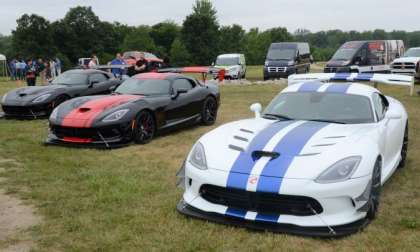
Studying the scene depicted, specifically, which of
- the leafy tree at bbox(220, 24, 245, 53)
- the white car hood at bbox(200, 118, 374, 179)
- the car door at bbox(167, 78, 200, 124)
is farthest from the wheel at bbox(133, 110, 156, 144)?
the leafy tree at bbox(220, 24, 245, 53)

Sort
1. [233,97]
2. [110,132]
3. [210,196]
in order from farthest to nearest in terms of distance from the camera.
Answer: [233,97], [110,132], [210,196]

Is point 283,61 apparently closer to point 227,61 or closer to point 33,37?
point 227,61

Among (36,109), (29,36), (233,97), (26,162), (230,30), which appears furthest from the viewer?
(230,30)

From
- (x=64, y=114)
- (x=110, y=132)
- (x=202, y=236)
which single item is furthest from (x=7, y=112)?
(x=202, y=236)

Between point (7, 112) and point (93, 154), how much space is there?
5.19m

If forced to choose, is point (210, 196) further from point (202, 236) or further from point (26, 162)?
point (26, 162)

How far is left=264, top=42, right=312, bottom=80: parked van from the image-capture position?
2558 cm

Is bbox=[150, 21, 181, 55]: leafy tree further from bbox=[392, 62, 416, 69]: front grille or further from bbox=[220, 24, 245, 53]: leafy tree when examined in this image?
bbox=[392, 62, 416, 69]: front grille

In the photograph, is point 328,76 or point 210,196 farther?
point 328,76

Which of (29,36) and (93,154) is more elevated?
(29,36)

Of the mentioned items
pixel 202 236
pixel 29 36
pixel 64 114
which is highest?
pixel 29 36

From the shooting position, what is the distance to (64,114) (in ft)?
27.4

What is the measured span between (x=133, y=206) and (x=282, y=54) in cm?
2253

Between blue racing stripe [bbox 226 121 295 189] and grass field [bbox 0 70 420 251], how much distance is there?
44cm
